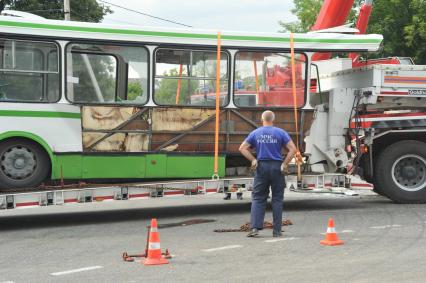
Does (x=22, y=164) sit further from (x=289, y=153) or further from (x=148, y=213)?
(x=289, y=153)

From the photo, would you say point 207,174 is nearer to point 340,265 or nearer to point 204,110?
point 204,110

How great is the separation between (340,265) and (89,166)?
4943 millimetres

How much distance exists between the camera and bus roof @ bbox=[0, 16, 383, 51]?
10.4 meters

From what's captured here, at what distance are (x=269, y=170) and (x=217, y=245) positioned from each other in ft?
4.18

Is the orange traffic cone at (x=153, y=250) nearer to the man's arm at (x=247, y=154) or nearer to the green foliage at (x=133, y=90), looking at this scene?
the man's arm at (x=247, y=154)

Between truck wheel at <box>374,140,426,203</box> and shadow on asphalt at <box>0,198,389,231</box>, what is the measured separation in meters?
0.56

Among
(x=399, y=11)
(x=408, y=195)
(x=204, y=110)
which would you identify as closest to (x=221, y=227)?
(x=204, y=110)

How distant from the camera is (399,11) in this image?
99.3ft

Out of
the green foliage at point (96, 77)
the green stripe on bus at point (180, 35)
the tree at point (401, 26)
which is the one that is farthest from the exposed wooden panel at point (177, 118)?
the tree at point (401, 26)

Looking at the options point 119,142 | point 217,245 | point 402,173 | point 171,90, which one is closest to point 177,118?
point 171,90

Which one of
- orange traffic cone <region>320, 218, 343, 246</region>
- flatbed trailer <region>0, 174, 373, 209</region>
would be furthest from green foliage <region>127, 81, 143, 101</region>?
orange traffic cone <region>320, 218, 343, 246</region>

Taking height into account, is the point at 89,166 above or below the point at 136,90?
below

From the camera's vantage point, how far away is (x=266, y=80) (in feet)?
37.8

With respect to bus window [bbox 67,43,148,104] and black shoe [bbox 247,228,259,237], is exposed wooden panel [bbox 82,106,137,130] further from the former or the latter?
black shoe [bbox 247,228,259,237]
